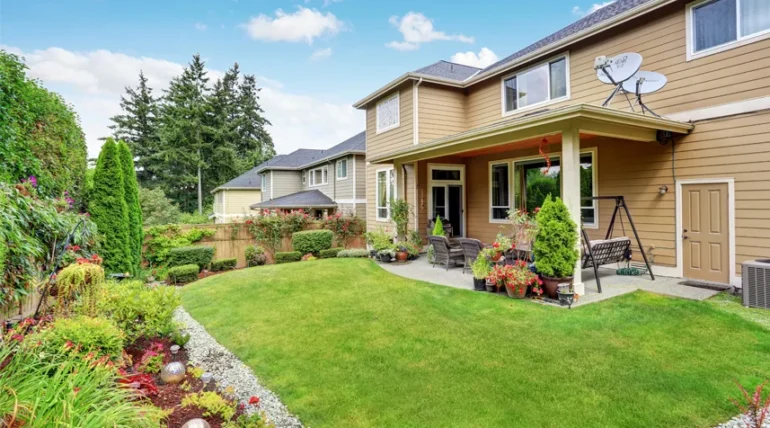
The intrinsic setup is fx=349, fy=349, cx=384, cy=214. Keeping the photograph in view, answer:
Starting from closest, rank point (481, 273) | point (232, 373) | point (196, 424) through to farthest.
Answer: point (196, 424)
point (232, 373)
point (481, 273)

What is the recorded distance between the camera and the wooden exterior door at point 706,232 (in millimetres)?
6359

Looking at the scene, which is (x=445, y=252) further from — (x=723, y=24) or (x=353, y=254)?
(x=723, y=24)

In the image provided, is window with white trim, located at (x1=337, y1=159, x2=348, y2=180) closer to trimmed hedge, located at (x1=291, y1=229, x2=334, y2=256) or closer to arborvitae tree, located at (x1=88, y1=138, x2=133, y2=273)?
trimmed hedge, located at (x1=291, y1=229, x2=334, y2=256)

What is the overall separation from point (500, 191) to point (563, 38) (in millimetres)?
4290

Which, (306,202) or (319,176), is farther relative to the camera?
(319,176)

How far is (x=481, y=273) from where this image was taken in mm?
6539

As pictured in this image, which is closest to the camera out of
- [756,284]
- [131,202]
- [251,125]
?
[756,284]

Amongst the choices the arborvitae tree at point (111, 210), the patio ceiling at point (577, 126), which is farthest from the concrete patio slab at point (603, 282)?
the arborvitae tree at point (111, 210)

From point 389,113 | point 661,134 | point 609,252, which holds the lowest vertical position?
point 609,252

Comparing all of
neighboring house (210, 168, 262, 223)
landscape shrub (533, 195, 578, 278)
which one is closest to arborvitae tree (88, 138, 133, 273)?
landscape shrub (533, 195, 578, 278)

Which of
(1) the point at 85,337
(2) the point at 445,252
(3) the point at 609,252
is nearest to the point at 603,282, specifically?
(3) the point at 609,252

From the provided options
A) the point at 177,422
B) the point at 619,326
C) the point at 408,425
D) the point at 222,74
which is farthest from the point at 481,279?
the point at 222,74

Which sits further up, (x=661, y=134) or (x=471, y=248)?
(x=661, y=134)

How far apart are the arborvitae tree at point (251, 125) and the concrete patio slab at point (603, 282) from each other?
33.6 metres
